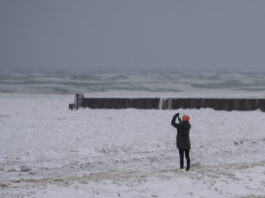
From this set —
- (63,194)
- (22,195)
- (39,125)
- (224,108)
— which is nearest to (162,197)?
(63,194)

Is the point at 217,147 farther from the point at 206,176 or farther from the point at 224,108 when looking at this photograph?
the point at 224,108

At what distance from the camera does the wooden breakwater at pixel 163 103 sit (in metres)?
25.5

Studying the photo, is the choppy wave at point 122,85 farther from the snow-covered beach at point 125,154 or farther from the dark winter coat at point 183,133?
the dark winter coat at point 183,133

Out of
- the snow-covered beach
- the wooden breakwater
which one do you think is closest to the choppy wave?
the wooden breakwater

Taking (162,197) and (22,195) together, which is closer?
(22,195)

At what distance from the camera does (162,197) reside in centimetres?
895

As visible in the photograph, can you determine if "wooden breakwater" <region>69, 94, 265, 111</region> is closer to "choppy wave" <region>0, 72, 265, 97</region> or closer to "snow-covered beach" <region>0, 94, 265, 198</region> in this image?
"snow-covered beach" <region>0, 94, 265, 198</region>

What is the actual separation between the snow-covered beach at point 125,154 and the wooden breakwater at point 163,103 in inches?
30.9

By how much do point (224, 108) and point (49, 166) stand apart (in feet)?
47.3

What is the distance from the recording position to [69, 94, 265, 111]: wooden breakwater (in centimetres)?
2552

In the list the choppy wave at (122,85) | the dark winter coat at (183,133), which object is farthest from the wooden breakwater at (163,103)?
the choppy wave at (122,85)

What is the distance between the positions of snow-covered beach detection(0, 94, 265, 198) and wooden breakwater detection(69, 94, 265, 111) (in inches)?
30.9

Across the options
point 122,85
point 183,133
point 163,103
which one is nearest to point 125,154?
point 183,133

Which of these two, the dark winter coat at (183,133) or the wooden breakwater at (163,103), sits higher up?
the wooden breakwater at (163,103)
